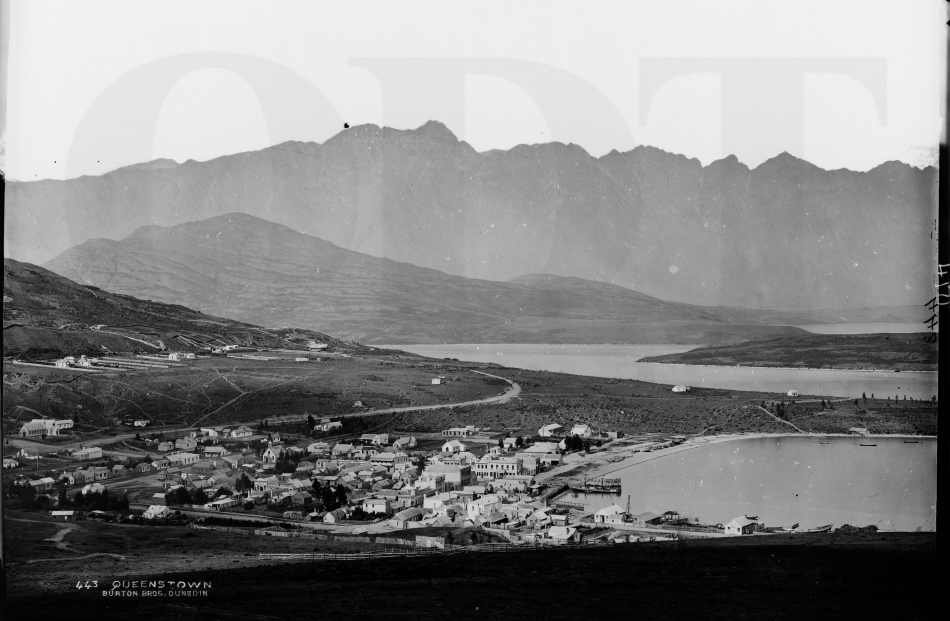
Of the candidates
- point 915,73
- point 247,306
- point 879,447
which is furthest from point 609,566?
point 915,73

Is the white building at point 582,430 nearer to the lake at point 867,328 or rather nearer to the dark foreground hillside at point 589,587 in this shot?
the dark foreground hillside at point 589,587

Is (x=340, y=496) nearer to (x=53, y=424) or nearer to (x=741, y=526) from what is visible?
(x=53, y=424)

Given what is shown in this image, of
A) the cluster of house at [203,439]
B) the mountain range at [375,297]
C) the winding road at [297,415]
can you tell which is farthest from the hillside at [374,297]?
the cluster of house at [203,439]

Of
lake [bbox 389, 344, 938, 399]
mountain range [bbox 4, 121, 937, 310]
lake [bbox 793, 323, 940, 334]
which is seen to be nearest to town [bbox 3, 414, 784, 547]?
lake [bbox 389, 344, 938, 399]

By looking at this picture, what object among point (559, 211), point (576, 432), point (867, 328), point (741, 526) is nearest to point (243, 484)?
point (576, 432)

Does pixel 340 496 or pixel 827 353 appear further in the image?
pixel 827 353

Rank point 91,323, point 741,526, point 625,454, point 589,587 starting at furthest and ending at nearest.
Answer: point 91,323
point 625,454
point 741,526
point 589,587

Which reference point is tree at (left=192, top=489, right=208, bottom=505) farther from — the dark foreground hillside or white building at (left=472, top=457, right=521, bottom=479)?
white building at (left=472, top=457, right=521, bottom=479)
